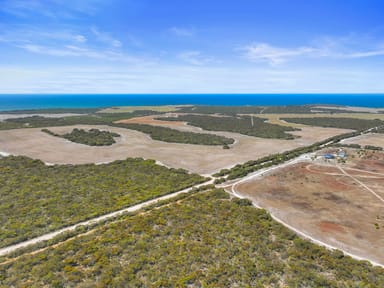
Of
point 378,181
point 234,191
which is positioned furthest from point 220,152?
point 378,181

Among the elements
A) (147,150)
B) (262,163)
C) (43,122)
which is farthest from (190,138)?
(43,122)

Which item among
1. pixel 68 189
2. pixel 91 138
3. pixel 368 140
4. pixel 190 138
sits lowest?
pixel 68 189

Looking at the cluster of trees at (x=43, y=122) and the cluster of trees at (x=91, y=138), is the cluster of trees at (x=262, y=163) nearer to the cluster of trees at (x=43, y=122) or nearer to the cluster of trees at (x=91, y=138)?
the cluster of trees at (x=91, y=138)

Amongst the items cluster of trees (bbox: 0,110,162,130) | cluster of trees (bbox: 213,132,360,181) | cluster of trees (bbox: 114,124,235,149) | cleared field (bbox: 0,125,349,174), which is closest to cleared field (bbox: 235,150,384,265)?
cluster of trees (bbox: 213,132,360,181)

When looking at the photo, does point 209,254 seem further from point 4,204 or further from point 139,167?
point 139,167

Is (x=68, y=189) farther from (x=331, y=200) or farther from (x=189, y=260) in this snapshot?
(x=331, y=200)

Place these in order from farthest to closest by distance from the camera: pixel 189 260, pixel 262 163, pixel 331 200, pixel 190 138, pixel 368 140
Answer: pixel 368 140
pixel 190 138
pixel 262 163
pixel 331 200
pixel 189 260

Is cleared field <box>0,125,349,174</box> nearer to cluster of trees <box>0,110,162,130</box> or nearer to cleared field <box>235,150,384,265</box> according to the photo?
cleared field <box>235,150,384,265</box>

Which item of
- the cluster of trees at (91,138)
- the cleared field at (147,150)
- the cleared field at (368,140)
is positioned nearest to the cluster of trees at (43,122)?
the cleared field at (147,150)
